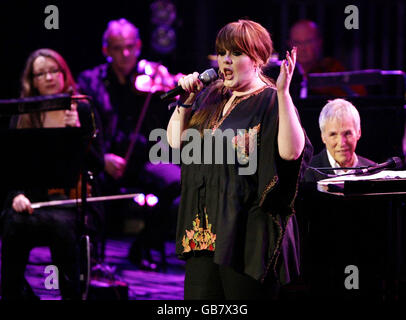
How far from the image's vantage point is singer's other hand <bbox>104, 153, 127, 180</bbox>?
215 inches

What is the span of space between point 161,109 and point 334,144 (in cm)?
259

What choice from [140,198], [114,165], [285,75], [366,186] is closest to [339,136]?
[366,186]

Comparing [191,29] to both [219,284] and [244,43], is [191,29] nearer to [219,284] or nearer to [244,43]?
[244,43]

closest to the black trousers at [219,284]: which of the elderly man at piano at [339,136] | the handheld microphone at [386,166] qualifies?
the handheld microphone at [386,166]

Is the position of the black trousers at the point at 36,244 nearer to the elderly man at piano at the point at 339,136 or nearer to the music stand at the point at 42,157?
the music stand at the point at 42,157

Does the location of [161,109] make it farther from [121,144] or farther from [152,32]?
[152,32]

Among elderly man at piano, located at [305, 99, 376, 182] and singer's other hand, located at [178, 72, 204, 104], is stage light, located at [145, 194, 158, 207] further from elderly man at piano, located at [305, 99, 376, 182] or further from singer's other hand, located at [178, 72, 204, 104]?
singer's other hand, located at [178, 72, 204, 104]

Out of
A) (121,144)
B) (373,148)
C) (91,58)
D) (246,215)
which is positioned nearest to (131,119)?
(121,144)

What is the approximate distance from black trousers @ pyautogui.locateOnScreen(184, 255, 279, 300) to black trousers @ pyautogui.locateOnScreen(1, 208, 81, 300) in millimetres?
1772

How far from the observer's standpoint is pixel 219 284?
2539 mm

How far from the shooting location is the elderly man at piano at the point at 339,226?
3326 millimetres

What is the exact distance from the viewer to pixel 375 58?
24.8 ft

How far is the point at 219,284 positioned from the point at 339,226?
A: 102 centimetres
